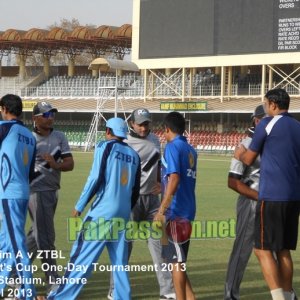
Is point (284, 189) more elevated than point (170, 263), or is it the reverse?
point (284, 189)

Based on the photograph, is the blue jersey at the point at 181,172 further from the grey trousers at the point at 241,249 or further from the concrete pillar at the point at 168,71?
the concrete pillar at the point at 168,71

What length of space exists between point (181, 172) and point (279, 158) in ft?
3.22

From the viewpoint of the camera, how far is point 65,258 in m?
11.4

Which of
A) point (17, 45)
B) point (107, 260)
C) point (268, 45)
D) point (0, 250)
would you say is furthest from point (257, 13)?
point (0, 250)

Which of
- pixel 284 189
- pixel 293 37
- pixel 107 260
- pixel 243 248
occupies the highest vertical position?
pixel 293 37

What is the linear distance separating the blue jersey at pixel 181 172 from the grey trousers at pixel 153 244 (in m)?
0.96

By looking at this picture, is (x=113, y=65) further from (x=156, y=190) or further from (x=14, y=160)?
(x=14, y=160)

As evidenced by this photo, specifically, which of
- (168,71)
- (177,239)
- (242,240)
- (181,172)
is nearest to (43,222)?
(177,239)

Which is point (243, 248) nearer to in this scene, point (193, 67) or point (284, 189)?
point (284, 189)

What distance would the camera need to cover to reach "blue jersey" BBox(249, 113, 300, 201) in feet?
25.1

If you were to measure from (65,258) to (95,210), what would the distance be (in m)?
3.77

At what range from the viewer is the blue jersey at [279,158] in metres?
7.65

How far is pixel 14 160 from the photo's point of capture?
8234mm

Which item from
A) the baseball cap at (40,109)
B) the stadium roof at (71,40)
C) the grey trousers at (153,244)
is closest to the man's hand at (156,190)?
the grey trousers at (153,244)
